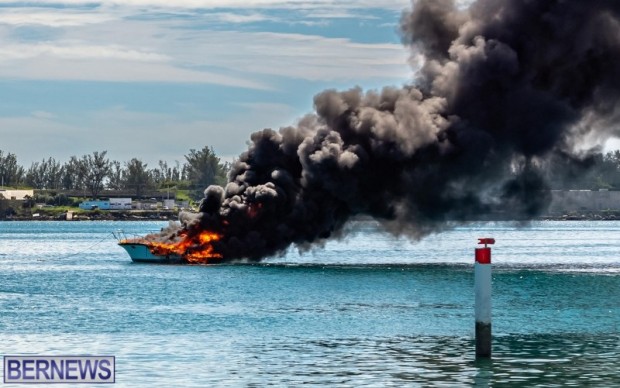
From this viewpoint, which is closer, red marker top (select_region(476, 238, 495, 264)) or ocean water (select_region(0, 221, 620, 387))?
red marker top (select_region(476, 238, 495, 264))

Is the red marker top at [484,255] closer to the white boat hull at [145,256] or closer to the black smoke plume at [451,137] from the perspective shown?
the black smoke plume at [451,137]

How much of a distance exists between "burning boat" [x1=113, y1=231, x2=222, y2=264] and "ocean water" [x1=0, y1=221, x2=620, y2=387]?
4.41m

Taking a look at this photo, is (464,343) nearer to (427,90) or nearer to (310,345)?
(310,345)

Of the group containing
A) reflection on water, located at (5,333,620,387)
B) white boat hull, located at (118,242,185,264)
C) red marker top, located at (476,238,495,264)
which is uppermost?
red marker top, located at (476,238,495,264)

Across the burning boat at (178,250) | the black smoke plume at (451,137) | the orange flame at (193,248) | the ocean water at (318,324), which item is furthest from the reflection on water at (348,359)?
the burning boat at (178,250)

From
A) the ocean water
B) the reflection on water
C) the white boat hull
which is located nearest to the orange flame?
the white boat hull

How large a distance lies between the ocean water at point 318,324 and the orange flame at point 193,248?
4259 mm

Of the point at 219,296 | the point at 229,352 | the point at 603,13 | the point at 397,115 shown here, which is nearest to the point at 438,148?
the point at 397,115

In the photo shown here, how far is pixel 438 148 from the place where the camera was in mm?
115688

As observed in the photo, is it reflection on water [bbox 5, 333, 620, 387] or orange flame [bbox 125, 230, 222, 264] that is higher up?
orange flame [bbox 125, 230, 222, 264]

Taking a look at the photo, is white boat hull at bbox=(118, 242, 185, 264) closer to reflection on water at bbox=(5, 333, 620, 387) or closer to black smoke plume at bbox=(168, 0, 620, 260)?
black smoke plume at bbox=(168, 0, 620, 260)

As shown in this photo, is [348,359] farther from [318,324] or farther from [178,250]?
[178,250]

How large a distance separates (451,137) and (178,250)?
30.1 meters

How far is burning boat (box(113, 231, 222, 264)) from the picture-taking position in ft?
412
